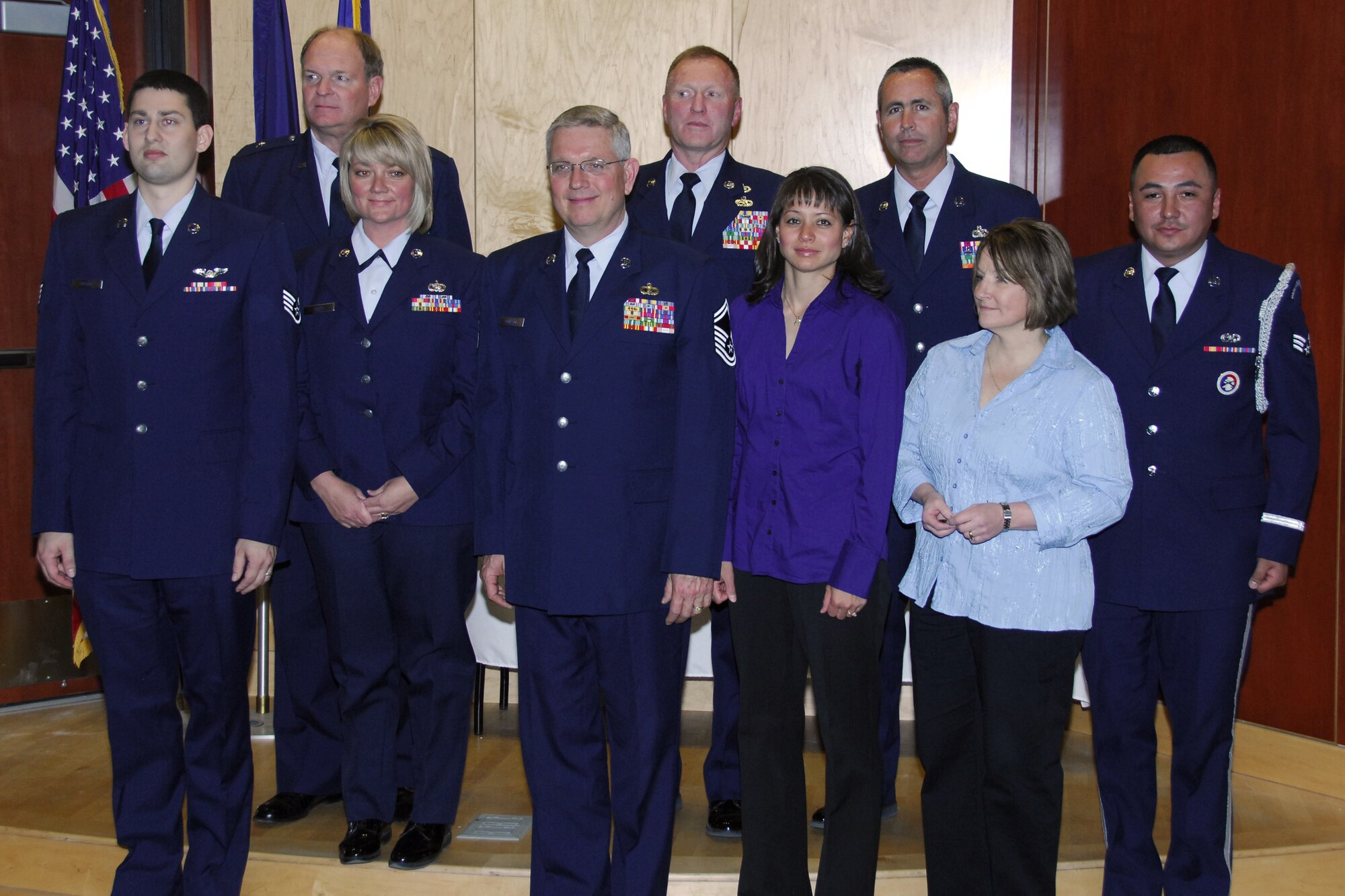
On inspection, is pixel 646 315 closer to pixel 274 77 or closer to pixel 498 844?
pixel 498 844

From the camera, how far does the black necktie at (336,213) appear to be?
330 cm

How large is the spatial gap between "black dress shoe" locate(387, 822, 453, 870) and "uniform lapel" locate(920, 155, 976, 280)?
6.34 feet

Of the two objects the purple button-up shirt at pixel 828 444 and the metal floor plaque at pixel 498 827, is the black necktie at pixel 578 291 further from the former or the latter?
the metal floor plaque at pixel 498 827

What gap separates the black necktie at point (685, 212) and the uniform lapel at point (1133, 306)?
1127 mm

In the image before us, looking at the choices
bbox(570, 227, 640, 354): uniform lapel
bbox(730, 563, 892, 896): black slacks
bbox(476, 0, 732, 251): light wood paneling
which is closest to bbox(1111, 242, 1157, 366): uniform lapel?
bbox(730, 563, 892, 896): black slacks

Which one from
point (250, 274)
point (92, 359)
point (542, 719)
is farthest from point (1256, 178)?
point (92, 359)

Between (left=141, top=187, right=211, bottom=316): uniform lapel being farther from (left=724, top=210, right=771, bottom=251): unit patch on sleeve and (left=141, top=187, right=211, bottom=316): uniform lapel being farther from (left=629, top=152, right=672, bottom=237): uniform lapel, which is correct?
(left=724, top=210, right=771, bottom=251): unit patch on sleeve

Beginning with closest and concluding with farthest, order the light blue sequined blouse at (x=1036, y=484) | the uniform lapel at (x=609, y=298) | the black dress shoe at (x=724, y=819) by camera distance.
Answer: the light blue sequined blouse at (x=1036, y=484) < the uniform lapel at (x=609, y=298) < the black dress shoe at (x=724, y=819)

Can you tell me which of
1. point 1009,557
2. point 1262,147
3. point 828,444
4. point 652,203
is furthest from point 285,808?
point 1262,147

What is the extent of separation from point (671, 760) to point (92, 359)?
1.63 meters

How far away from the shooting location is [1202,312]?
2828mm

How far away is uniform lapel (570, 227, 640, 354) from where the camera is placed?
8.46 ft

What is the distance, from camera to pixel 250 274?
9.03 ft

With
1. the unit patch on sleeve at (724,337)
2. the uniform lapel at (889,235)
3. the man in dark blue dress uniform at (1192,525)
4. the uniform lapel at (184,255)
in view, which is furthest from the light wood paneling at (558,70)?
the man in dark blue dress uniform at (1192,525)
